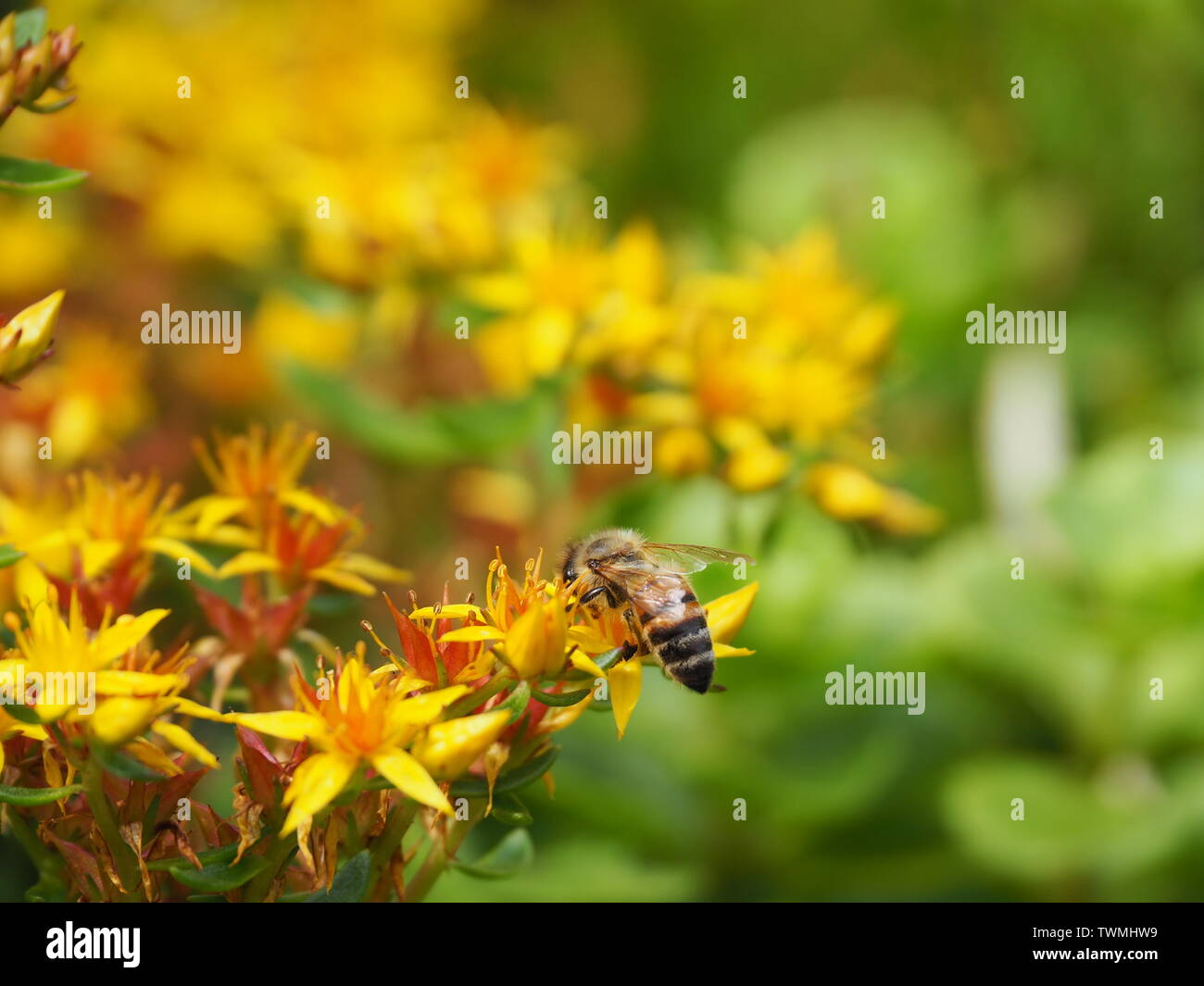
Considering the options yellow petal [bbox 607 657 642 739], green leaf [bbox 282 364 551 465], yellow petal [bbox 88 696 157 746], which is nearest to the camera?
yellow petal [bbox 88 696 157 746]

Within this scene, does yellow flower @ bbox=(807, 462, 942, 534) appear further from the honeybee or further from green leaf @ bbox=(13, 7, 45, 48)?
green leaf @ bbox=(13, 7, 45, 48)

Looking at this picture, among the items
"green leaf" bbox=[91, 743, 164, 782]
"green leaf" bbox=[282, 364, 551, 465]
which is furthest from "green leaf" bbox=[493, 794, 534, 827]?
"green leaf" bbox=[282, 364, 551, 465]

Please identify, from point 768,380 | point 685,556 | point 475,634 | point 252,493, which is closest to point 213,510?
point 252,493

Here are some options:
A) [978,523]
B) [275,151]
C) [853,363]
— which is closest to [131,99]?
[275,151]

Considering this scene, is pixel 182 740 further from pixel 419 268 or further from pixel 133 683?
pixel 419 268

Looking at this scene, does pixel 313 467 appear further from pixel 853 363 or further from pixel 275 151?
pixel 853 363

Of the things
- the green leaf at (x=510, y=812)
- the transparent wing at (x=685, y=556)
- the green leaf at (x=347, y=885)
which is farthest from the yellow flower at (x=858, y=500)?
the green leaf at (x=347, y=885)
